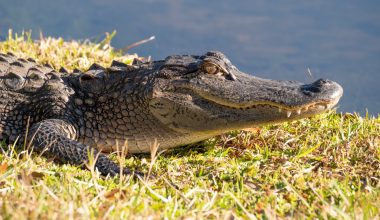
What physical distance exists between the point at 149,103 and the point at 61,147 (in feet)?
3.18

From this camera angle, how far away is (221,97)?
540cm

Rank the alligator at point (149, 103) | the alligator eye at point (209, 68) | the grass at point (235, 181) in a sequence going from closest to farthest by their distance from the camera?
the grass at point (235, 181)
the alligator at point (149, 103)
the alligator eye at point (209, 68)

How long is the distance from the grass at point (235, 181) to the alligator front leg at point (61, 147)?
5.7 inches

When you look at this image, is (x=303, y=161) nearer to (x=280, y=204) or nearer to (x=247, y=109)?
(x=247, y=109)

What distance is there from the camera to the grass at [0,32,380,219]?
3.38 metres

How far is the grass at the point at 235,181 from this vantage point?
133 inches

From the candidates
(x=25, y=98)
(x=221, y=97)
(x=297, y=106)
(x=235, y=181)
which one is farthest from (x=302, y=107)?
(x=25, y=98)

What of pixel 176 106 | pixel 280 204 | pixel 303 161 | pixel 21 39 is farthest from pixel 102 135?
pixel 21 39

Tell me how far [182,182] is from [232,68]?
1585mm

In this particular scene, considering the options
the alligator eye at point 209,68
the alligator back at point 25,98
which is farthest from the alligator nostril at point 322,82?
the alligator back at point 25,98

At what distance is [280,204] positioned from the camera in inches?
159

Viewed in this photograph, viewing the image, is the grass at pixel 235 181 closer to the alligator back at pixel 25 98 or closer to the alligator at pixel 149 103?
the alligator at pixel 149 103

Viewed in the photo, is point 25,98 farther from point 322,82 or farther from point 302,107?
point 322,82

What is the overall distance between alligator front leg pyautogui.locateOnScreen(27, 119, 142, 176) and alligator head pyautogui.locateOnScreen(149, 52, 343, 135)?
2.85ft
